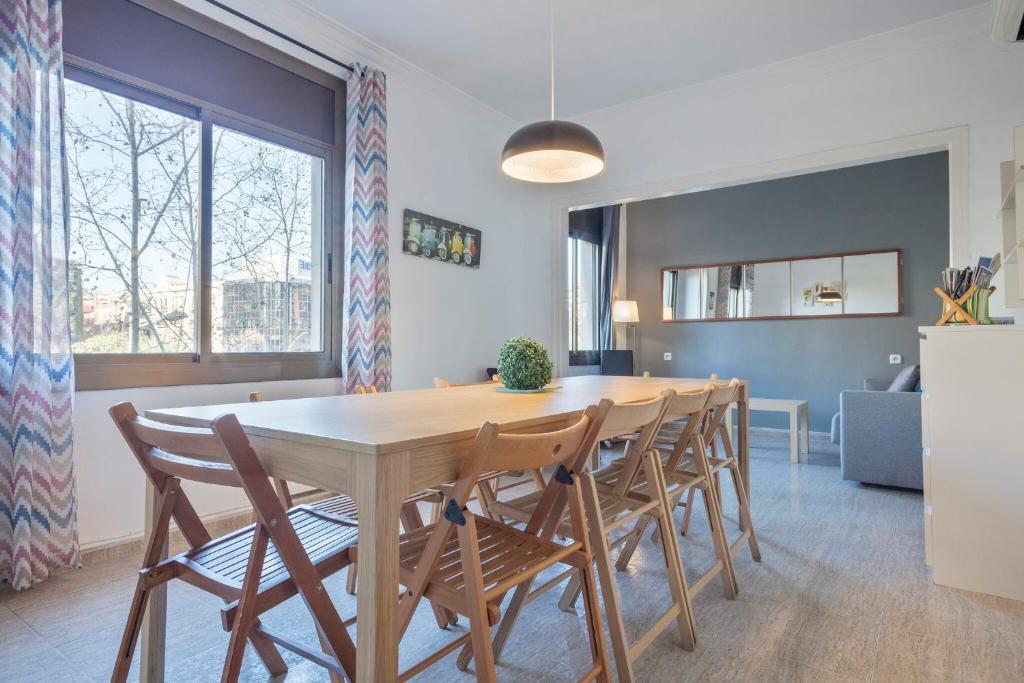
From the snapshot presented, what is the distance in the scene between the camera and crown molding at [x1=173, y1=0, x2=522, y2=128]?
2.91 m

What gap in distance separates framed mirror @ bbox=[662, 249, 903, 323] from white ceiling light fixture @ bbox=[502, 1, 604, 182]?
14.0 ft

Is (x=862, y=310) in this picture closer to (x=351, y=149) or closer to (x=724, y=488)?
(x=724, y=488)

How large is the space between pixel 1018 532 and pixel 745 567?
975 millimetres

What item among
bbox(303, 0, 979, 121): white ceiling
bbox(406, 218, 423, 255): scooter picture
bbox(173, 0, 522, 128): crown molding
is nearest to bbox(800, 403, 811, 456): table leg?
bbox(303, 0, 979, 121): white ceiling

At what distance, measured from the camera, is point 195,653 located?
169cm

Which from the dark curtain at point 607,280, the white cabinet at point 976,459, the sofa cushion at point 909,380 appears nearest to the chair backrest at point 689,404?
the white cabinet at point 976,459

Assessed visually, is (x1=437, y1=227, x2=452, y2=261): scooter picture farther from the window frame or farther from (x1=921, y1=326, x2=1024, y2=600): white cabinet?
(x1=921, y1=326, x2=1024, y2=600): white cabinet

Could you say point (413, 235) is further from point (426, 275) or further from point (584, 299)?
point (584, 299)

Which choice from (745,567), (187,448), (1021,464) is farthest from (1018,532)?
(187,448)

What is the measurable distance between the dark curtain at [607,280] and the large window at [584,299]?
7 centimetres

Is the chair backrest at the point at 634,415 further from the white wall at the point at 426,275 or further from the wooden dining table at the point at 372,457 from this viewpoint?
the white wall at the point at 426,275

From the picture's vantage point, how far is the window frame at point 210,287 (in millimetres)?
2469

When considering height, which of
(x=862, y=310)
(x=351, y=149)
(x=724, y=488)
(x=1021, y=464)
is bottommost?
(x=724, y=488)

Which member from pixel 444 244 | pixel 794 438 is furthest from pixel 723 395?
pixel 794 438
